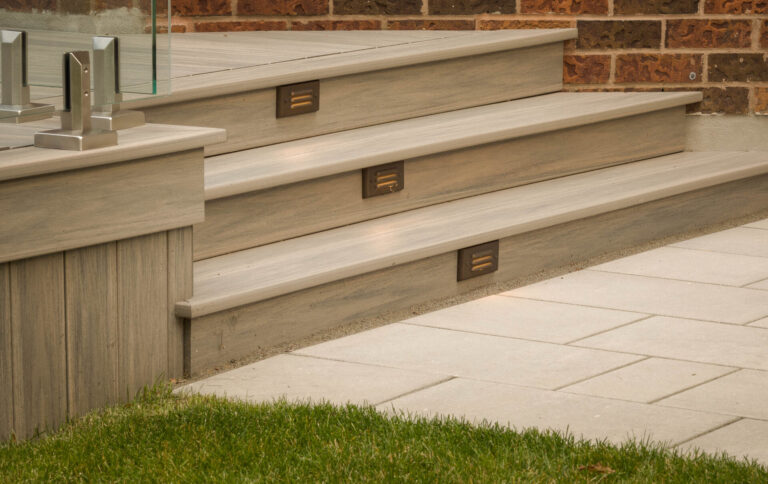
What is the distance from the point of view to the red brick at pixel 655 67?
5.98 metres

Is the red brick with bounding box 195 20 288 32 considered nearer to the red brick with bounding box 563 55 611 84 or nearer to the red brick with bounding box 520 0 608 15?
the red brick with bounding box 520 0 608 15

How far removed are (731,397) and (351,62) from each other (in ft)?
6.98

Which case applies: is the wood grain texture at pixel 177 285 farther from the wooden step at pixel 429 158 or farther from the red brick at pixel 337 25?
the red brick at pixel 337 25

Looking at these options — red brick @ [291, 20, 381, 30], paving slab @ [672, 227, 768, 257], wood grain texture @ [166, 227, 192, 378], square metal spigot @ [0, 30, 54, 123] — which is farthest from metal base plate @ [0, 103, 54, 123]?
red brick @ [291, 20, 381, 30]

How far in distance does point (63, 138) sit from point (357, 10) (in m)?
3.22

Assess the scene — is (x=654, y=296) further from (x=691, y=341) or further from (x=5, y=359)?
(x=5, y=359)

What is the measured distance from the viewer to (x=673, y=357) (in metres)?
3.73

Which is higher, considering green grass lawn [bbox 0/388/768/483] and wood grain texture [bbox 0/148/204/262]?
wood grain texture [bbox 0/148/204/262]

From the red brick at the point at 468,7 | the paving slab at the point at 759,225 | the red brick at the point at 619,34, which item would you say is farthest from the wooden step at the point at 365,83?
the paving slab at the point at 759,225

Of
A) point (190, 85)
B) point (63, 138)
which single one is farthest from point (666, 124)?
point (63, 138)

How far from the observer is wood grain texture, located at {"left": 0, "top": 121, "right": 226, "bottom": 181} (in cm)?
297

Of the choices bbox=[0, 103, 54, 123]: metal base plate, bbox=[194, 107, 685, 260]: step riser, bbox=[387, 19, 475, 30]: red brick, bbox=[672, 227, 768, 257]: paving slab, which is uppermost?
bbox=[387, 19, 475, 30]: red brick

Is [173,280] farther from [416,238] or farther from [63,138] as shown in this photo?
[416,238]

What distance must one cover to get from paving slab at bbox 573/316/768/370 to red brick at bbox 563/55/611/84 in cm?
212
